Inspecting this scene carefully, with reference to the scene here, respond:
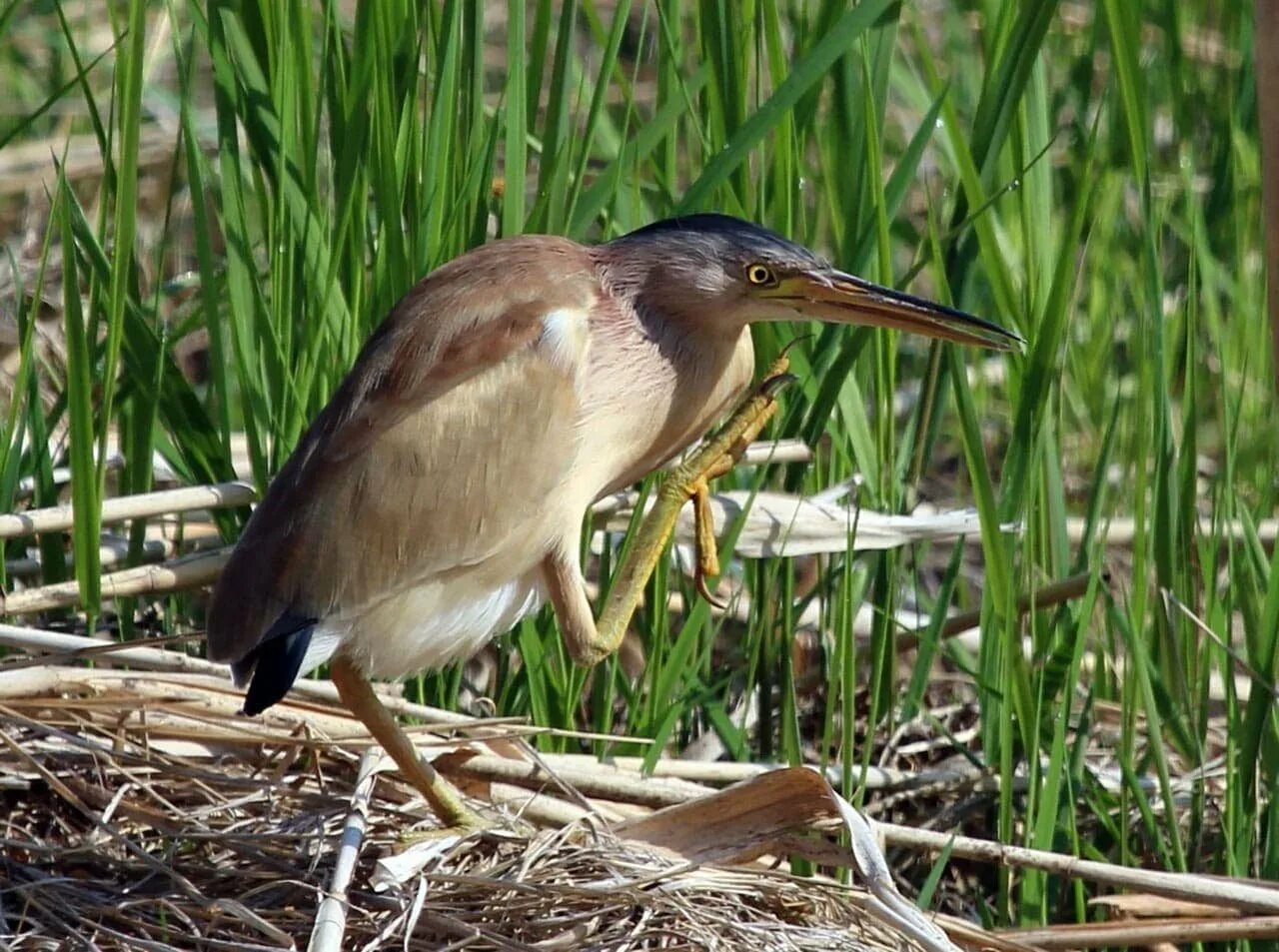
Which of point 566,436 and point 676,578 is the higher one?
point 566,436

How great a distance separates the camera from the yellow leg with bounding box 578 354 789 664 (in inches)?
91.1

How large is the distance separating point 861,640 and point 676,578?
0.96 ft

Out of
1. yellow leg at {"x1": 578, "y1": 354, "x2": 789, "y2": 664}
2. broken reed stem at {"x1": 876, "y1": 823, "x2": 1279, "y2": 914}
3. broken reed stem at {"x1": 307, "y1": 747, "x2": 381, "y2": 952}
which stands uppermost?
yellow leg at {"x1": 578, "y1": 354, "x2": 789, "y2": 664}

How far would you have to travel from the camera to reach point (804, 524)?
247 centimetres

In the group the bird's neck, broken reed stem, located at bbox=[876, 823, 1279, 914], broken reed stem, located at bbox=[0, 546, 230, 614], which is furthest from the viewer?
broken reed stem, located at bbox=[0, 546, 230, 614]

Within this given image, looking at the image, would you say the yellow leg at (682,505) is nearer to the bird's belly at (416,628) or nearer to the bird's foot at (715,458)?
the bird's foot at (715,458)

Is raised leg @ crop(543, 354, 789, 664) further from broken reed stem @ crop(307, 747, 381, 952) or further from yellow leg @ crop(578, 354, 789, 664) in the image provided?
broken reed stem @ crop(307, 747, 381, 952)

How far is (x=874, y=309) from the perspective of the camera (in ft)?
7.14

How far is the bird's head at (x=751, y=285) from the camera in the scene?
216 cm

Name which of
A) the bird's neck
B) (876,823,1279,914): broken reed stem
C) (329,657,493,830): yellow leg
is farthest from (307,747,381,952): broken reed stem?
(876,823,1279,914): broken reed stem

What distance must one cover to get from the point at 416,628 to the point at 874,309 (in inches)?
25.1

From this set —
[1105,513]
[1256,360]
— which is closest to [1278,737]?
[1105,513]

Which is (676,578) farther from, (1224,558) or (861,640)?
(1224,558)

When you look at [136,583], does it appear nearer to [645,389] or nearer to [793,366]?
[645,389]
